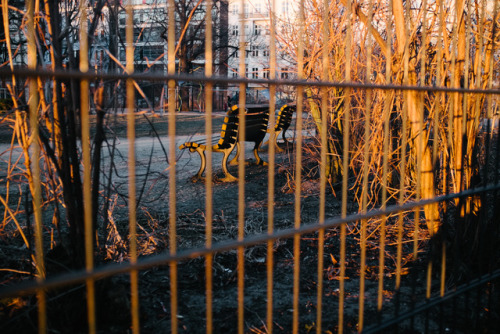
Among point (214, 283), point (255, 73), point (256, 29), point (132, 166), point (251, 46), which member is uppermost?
point (256, 29)

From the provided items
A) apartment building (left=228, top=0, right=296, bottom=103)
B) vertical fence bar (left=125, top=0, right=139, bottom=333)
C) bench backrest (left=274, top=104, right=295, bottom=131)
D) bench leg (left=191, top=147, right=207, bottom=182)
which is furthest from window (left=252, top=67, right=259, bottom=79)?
bench backrest (left=274, top=104, right=295, bottom=131)

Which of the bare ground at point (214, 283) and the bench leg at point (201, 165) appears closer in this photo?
the bare ground at point (214, 283)

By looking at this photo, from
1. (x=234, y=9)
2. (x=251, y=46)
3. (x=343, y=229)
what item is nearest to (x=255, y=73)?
(x=234, y=9)

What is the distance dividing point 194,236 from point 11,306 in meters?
1.61

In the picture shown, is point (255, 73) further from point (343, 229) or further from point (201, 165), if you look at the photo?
point (201, 165)

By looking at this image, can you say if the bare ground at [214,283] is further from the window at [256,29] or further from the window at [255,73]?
the window at [256,29]

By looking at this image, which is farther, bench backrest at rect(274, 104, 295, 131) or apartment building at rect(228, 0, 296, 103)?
bench backrest at rect(274, 104, 295, 131)

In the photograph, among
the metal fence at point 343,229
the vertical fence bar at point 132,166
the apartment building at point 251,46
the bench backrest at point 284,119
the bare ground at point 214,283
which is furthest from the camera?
the bench backrest at point 284,119

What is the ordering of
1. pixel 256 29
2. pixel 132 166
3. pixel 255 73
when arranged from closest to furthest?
pixel 132 166 < pixel 255 73 < pixel 256 29

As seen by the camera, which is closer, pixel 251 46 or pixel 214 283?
pixel 251 46

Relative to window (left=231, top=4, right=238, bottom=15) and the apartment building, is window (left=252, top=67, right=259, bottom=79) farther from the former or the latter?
window (left=231, top=4, right=238, bottom=15)

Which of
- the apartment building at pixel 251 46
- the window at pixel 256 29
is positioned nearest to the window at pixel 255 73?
the apartment building at pixel 251 46

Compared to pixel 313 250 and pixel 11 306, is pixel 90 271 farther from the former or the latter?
pixel 313 250

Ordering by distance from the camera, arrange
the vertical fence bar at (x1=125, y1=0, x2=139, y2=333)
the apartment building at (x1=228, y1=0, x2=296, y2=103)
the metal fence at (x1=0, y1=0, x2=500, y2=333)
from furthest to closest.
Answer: the apartment building at (x1=228, y1=0, x2=296, y2=103) → the metal fence at (x1=0, y1=0, x2=500, y2=333) → the vertical fence bar at (x1=125, y1=0, x2=139, y2=333)
